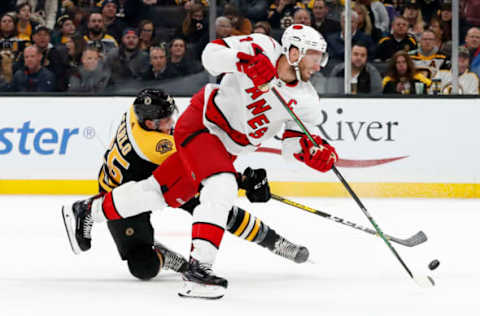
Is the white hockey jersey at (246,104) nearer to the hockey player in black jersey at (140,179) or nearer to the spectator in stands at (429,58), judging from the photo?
the hockey player in black jersey at (140,179)

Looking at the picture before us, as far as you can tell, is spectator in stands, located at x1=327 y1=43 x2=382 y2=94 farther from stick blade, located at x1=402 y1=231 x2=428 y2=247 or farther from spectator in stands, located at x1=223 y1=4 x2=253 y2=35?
stick blade, located at x1=402 y1=231 x2=428 y2=247

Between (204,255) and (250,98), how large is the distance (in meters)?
0.66

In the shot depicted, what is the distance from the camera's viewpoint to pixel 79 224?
3.50 metres

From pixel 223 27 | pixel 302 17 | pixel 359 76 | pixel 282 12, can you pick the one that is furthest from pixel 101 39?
pixel 359 76

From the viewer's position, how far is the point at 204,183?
309cm

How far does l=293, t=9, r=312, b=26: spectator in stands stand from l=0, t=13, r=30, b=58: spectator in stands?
2.29m

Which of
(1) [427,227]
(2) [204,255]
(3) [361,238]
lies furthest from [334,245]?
(2) [204,255]

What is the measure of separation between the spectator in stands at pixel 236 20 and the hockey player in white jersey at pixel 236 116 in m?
3.48

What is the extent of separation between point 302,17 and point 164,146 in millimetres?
3610

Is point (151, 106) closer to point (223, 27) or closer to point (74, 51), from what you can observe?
point (223, 27)

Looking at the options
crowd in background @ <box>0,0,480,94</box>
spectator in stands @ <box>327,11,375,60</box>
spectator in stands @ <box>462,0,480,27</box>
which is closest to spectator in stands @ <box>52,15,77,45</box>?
crowd in background @ <box>0,0,480,94</box>

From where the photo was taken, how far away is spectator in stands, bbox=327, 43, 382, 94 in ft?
21.9

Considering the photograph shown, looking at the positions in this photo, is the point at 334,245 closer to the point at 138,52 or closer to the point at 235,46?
the point at 235,46

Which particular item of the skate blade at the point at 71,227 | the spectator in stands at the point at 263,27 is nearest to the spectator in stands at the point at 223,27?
the spectator in stands at the point at 263,27
